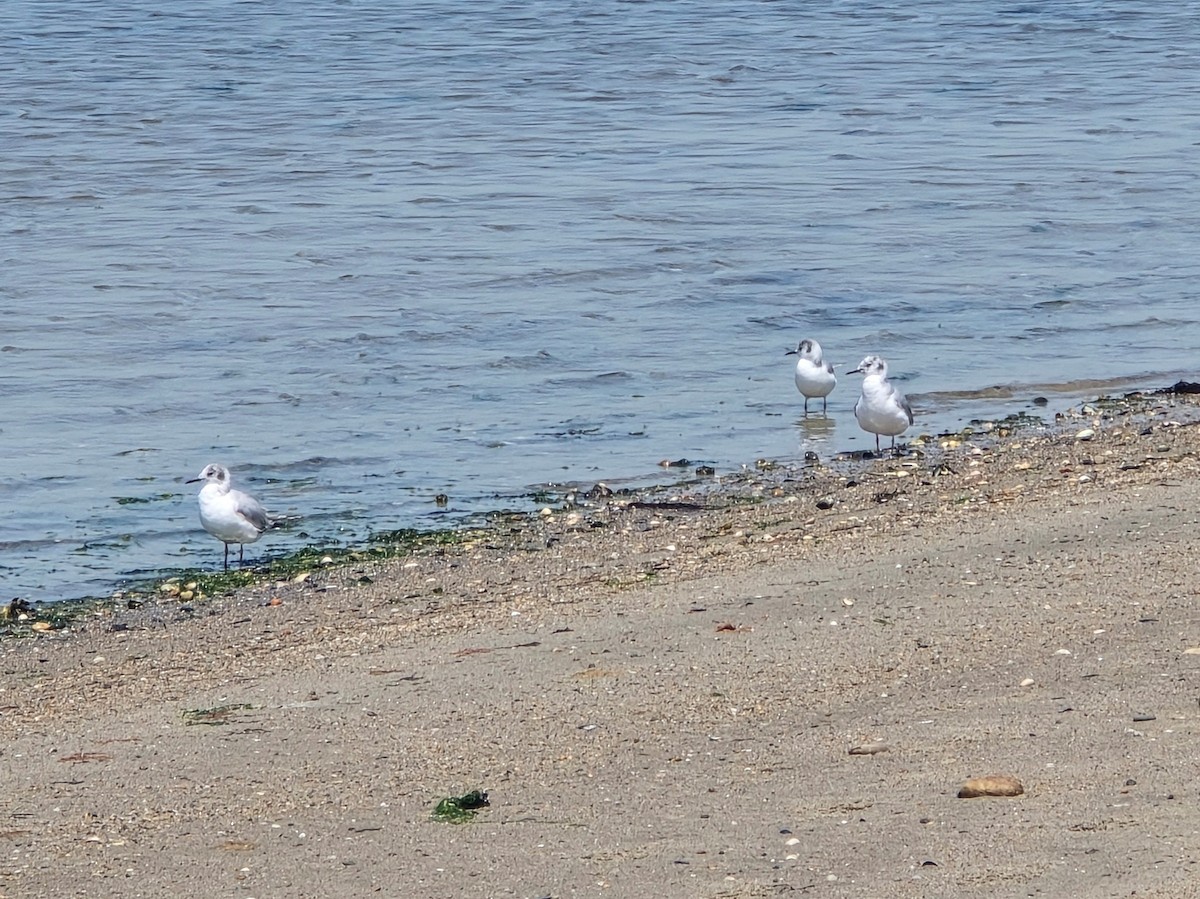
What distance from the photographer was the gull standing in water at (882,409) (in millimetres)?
10773

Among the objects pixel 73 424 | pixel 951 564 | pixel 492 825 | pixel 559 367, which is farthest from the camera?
pixel 559 367

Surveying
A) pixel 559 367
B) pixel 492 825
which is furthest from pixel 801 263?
pixel 492 825

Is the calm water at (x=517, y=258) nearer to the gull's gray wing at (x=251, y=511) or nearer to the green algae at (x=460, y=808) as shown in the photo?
the gull's gray wing at (x=251, y=511)

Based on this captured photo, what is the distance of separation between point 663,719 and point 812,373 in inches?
239

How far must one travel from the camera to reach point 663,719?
600 cm

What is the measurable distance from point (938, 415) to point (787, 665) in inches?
230

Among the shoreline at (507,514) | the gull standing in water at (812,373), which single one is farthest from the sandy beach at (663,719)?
the gull standing in water at (812,373)

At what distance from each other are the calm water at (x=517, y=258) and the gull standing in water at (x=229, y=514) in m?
0.41

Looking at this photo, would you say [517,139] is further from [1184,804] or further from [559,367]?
[1184,804]

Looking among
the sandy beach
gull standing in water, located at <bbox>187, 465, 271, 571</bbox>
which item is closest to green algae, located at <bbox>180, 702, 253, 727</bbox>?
the sandy beach

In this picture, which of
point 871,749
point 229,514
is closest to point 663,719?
point 871,749

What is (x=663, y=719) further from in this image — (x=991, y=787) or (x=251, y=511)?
(x=251, y=511)

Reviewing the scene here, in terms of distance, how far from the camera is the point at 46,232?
699 inches

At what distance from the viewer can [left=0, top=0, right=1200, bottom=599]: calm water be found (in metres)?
11.3
